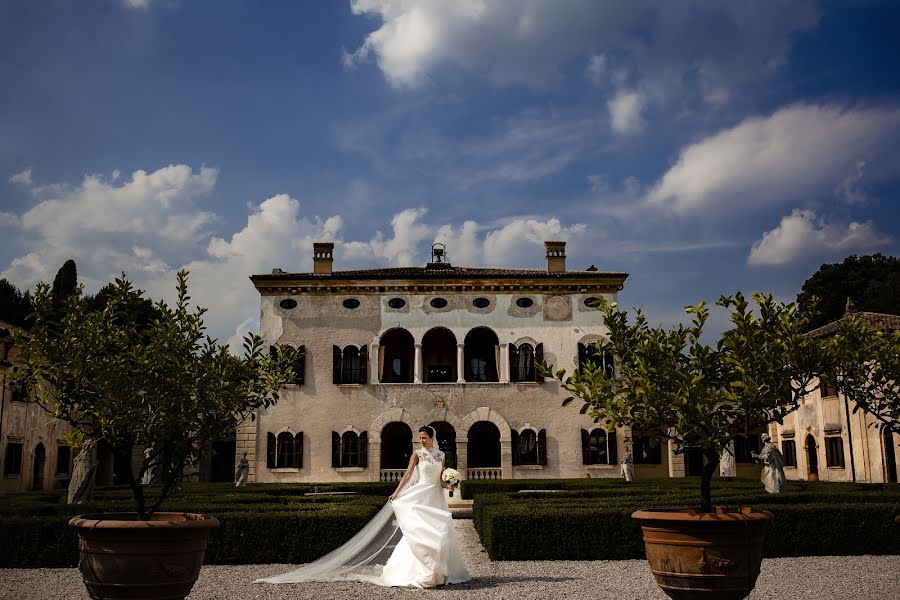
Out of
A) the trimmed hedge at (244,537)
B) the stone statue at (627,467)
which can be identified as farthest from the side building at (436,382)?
the trimmed hedge at (244,537)

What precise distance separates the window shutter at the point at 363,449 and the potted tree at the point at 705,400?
24259 millimetres

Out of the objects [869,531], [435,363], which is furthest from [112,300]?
[435,363]

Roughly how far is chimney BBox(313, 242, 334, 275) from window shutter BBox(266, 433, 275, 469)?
7339mm

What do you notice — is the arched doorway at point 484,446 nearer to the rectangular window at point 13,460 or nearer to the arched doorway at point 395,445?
the arched doorway at point 395,445

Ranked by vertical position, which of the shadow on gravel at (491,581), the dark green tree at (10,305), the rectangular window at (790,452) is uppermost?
the dark green tree at (10,305)

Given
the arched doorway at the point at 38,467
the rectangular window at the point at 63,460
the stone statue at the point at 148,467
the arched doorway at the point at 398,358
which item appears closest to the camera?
the stone statue at the point at 148,467

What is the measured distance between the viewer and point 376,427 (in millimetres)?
30797

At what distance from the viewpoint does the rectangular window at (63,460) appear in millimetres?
31094

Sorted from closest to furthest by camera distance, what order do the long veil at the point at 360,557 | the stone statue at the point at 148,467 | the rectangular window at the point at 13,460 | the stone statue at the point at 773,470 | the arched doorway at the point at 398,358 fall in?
the stone statue at the point at 148,467, the long veil at the point at 360,557, the stone statue at the point at 773,470, the rectangular window at the point at 13,460, the arched doorway at the point at 398,358

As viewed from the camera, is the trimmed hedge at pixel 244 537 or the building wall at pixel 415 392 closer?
the trimmed hedge at pixel 244 537

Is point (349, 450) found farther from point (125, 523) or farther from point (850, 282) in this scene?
point (850, 282)

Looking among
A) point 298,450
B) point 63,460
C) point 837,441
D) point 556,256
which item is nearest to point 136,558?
point 298,450

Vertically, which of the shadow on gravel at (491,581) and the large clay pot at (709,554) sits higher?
the large clay pot at (709,554)

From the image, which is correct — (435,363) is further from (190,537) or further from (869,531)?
(190,537)
